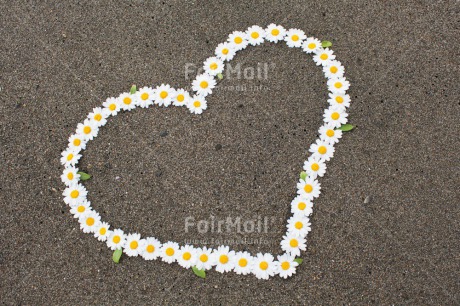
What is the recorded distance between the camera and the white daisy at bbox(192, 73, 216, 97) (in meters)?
2.97

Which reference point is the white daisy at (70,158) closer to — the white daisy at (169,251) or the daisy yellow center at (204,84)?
the white daisy at (169,251)

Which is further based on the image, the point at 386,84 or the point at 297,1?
the point at 297,1

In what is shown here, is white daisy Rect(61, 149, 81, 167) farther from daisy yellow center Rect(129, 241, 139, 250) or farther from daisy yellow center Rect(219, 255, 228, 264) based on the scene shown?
daisy yellow center Rect(219, 255, 228, 264)

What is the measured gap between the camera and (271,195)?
277 cm

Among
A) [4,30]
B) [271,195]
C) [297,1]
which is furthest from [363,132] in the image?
[4,30]

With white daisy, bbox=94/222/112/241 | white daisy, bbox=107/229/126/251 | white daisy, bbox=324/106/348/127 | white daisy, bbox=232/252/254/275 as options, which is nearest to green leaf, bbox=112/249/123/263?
white daisy, bbox=107/229/126/251

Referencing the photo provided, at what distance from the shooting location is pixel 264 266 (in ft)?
8.49

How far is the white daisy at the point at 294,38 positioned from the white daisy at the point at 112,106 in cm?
135

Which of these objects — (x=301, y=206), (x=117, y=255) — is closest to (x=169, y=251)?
(x=117, y=255)

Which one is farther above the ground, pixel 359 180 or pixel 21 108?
pixel 21 108

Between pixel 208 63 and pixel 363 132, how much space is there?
1.23m

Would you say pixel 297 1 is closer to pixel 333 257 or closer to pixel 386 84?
pixel 386 84

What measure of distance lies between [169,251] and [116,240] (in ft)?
1.21

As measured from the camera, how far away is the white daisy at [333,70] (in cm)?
295
